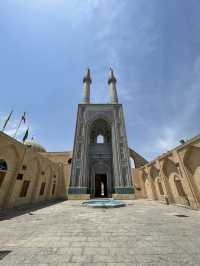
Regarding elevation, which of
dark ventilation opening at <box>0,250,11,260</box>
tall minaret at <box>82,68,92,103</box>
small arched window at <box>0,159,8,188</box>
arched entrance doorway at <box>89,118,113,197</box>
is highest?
tall minaret at <box>82,68,92,103</box>

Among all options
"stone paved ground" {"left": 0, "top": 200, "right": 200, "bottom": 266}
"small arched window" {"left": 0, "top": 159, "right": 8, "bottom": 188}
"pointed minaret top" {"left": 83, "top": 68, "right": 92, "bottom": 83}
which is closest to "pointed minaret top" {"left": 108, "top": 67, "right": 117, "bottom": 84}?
"pointed minaret top" {"left": 83, "top": 68, "right": 92, "bottom": 83}

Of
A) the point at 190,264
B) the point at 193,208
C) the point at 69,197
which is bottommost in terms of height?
the point at 190,264

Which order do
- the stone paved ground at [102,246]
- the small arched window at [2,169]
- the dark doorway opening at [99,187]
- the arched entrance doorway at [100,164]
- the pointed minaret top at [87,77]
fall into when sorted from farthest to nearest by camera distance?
the pointed minaret top at [87,77], the dark doorway opening at [99,187], the arched entrance doorway at [100,164], the small arched window at [2,169], the stone paved ground at [102,246]

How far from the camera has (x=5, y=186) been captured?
10133mm

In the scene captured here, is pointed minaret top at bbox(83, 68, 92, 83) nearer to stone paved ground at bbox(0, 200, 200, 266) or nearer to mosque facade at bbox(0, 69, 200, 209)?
mosque facade at bbox(0, 69, 200, 209)

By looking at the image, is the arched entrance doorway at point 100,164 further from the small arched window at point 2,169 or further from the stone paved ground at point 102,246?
the stone paved ground at point 102,246

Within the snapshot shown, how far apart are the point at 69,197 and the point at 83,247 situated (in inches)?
593

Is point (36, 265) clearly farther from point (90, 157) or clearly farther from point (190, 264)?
point (90, 157)

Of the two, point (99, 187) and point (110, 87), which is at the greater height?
point (110, 87)

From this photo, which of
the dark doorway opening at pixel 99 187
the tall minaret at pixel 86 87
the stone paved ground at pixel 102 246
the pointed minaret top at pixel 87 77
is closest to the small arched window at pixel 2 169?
the stone paved ground at pixel 102 246

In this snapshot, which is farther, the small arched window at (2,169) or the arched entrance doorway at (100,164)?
the arched entrance doorway at (100,164)

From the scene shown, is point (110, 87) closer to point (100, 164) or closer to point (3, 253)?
point (100, 164)

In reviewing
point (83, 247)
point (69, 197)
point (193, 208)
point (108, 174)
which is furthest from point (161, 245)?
point (108, 174)

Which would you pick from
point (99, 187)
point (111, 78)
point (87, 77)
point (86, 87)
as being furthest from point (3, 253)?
point (111, 78)
